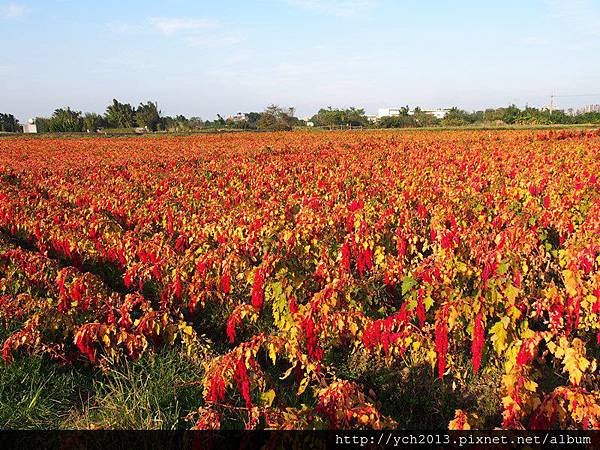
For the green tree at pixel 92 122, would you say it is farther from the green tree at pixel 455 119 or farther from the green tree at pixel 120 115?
the green tree at pixel 455 119

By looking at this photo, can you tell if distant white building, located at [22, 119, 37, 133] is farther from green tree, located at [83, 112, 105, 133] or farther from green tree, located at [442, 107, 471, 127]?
green tree, located at [442, 107, 471, 127]

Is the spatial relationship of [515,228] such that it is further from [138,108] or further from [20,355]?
[138,108]

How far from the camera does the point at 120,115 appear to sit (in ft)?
320

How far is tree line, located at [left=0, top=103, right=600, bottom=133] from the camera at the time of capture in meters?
79.1

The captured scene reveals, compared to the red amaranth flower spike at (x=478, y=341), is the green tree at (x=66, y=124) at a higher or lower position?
higher

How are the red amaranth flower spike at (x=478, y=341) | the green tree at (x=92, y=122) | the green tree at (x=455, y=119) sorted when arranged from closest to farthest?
the red amaranth flower spike at (x=478, y=341) < the green tree at (x=455, y=119) < the green tree at (x=92, y=122)

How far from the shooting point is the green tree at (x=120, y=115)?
97438 millimetres

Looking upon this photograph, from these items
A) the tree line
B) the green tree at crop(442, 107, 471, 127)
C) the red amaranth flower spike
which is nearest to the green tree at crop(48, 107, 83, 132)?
the tree line

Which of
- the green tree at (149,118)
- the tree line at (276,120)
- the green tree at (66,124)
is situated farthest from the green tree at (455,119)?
the green tree at (66,124)

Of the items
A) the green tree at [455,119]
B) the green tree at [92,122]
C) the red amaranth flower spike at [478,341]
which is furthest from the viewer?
the green tree at [92,122]

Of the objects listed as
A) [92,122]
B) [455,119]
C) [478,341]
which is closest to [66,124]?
[92,122]

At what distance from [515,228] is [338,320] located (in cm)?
250

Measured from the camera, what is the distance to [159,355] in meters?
4.61

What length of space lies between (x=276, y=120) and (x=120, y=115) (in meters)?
35.6
